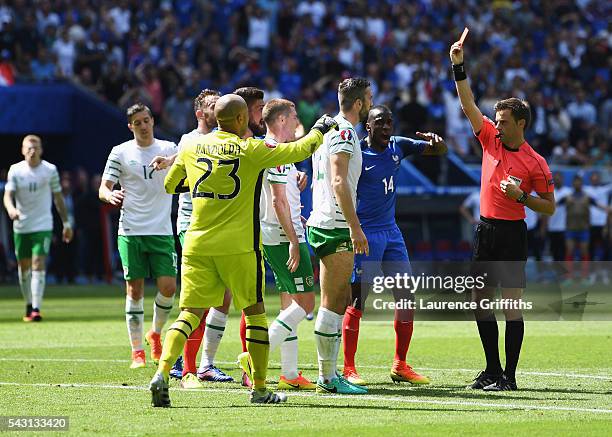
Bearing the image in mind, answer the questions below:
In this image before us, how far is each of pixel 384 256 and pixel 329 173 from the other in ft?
3.99

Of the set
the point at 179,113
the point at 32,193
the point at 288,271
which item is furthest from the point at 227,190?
the point at 179,113

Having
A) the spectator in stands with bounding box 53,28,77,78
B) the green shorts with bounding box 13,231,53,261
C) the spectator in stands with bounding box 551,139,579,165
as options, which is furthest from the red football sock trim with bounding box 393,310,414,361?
the spectator in stands with bounding box 551,139,579,165

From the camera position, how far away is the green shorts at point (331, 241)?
10766mm

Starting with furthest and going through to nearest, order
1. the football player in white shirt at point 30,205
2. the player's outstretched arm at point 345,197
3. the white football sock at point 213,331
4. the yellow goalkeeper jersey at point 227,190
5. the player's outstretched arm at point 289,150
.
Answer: the football player in white shirt at point 30,205, the white football sock at point 213,331, the player's outstretched arm at point 345,197, the yellow goalkeeper jersey at point 227,190, the player's outstretched arm at point 289,150

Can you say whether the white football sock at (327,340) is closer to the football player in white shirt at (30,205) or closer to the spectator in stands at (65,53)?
the football player in white shirt at (30,205)

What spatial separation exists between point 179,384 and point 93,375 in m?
0.98

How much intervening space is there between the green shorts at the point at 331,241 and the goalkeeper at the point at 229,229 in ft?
3.30

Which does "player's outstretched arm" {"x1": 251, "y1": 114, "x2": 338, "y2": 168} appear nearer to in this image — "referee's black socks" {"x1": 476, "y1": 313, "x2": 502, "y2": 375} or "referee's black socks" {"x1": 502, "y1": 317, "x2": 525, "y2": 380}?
"referee's black socks" {"x1": 476, "y1": 313, "x2": 502, "y2": 375}

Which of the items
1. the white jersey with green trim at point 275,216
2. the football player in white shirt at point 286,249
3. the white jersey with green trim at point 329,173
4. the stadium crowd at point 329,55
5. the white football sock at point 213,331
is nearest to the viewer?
the white jersey with green trim at point 329,173

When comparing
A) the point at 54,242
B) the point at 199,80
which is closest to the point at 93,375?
the point at 54,242

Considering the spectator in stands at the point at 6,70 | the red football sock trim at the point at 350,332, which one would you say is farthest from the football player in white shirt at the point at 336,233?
the spectator in stands at the point at 6,70

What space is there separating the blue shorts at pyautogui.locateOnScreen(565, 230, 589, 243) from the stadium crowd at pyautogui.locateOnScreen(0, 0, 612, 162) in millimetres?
3373

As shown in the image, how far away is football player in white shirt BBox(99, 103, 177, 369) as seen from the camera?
13.0 m

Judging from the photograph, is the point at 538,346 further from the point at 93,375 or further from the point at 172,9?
the point at 172,9
